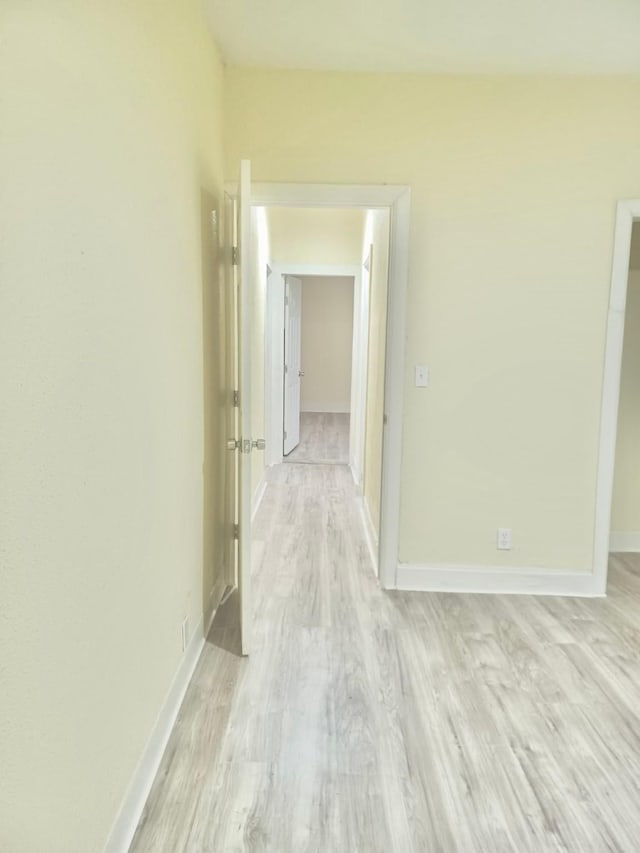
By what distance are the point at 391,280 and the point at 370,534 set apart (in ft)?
5.94

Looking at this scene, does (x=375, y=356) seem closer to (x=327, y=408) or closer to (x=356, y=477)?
(x=356, y=477)

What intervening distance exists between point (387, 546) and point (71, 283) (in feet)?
7.67

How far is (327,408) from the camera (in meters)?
10.2

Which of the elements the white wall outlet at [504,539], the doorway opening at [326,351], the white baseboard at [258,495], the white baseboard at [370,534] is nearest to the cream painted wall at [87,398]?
the white baseboard at [370,534]

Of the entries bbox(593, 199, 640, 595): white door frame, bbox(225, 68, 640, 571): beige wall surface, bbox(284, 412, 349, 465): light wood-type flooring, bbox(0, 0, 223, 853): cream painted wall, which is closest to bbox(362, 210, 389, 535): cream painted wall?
bbox(225, 68, 640, 571): beige wall surface

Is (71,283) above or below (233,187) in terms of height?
below

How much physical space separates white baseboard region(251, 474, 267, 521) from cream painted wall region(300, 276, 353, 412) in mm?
4917

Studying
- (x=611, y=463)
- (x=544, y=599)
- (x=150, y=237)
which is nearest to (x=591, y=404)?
(x=611, y=463)

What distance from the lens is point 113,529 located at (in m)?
1.42

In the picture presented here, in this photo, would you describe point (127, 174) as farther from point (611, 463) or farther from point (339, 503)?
point (339, 503)

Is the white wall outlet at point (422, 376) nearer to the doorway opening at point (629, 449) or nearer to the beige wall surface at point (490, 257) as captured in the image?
the beige wall surface at point (490, 257)

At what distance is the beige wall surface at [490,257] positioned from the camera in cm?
283

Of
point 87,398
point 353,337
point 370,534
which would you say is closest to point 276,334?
point 353,337

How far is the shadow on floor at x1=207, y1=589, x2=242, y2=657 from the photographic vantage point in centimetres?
253
